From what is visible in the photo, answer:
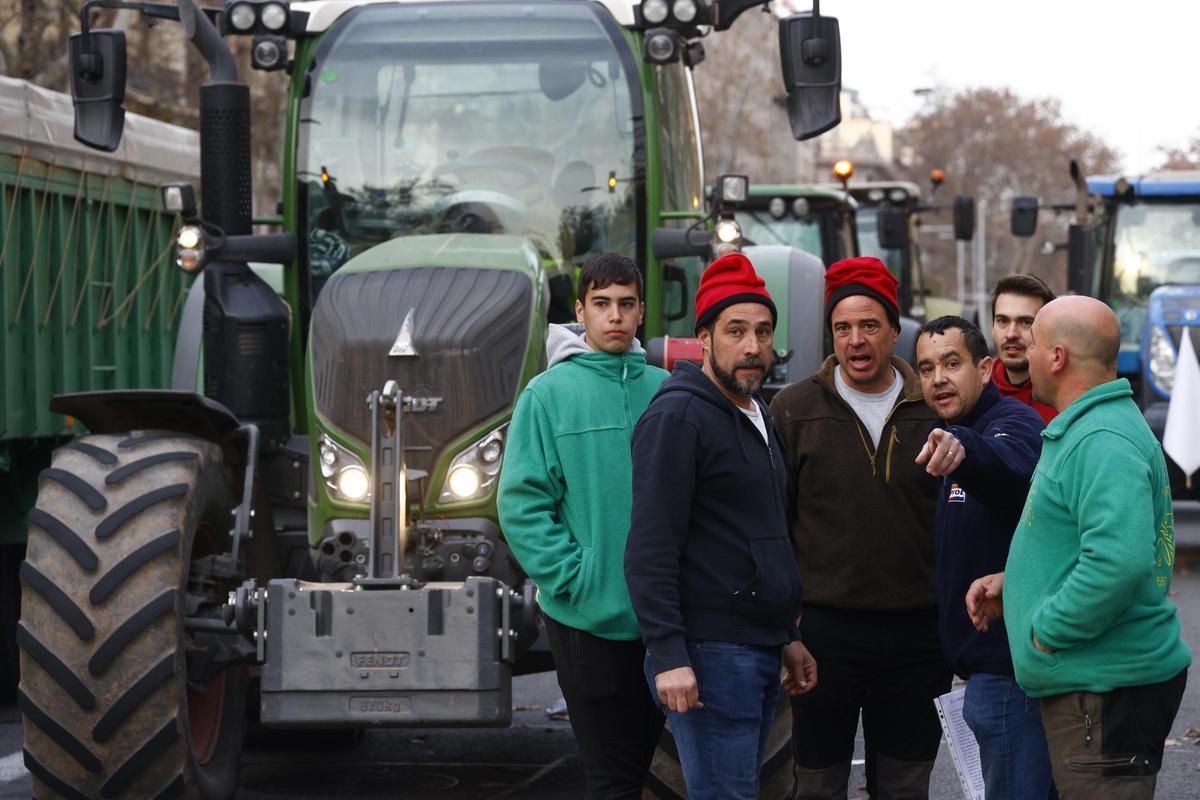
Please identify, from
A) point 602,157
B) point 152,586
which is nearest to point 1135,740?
point 152,586

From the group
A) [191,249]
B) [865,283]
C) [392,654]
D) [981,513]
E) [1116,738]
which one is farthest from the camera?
[191,249]

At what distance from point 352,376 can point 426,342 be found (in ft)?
0.92

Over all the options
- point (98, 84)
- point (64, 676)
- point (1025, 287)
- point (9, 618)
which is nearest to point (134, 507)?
point (64, 676)

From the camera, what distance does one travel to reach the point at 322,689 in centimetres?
627

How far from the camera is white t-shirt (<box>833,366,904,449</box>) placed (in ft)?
19.0

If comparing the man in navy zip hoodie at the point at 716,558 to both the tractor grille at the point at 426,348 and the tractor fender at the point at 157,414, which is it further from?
the tractor fender at the point at 157,414

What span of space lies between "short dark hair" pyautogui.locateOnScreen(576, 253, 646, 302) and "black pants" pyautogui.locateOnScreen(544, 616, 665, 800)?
905mm

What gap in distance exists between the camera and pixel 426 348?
22.6 feet

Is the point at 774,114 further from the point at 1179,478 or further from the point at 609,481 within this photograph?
the point at 609,481

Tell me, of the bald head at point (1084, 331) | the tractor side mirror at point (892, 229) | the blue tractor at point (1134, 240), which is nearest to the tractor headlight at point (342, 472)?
the bald head at point (1084, 331)

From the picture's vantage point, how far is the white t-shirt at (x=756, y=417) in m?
5.05

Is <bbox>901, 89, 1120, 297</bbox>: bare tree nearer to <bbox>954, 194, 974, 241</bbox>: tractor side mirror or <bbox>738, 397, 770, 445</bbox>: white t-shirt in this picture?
<bbox>954, 194, 974, 241</bbox>: tractor side mirror

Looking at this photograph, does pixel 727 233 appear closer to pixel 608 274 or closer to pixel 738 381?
pixel 608 274

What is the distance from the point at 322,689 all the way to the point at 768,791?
1417 mm
